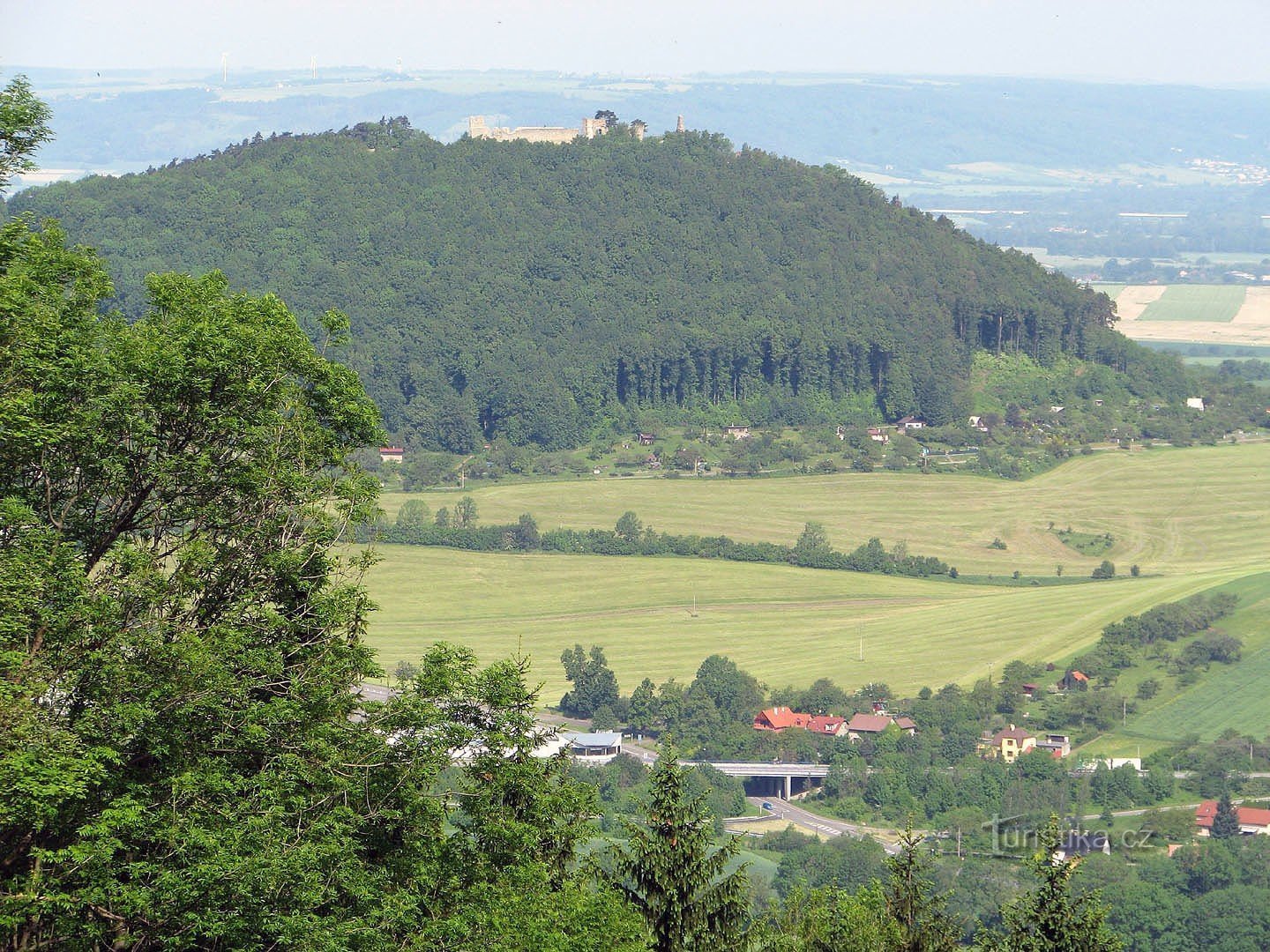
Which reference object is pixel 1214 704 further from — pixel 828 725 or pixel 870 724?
pixel 828 725

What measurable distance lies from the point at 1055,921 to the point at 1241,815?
1656 inches

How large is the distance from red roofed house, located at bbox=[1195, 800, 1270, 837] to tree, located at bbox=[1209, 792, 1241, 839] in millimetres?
137

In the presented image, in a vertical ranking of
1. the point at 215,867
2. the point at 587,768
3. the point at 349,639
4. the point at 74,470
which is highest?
the point at 74,470

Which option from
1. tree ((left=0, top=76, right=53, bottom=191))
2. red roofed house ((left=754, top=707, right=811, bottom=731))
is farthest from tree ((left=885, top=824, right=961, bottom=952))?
red roofed house ((left=754, top=707, right=811, bottom=731))

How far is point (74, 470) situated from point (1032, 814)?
1707 inches

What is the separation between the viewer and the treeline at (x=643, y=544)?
92.8m

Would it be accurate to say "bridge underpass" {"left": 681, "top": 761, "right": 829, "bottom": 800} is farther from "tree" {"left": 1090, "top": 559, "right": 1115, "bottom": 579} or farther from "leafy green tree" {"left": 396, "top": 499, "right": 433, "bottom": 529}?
"leafy green tree" {"left": 396, "top": 499, "right": 433, "bottom": 529}

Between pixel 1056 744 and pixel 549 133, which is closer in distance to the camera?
pixel 1056 744

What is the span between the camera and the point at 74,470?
19.4 meters

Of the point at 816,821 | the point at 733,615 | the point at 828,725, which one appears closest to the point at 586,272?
the point at 733,615

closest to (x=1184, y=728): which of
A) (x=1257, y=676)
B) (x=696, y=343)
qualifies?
(x=1257, y=676)

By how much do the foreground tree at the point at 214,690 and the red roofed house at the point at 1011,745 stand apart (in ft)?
155

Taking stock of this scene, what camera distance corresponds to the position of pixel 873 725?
67812 millimetres

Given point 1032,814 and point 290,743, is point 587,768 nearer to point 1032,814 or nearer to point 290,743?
point 1032,814
